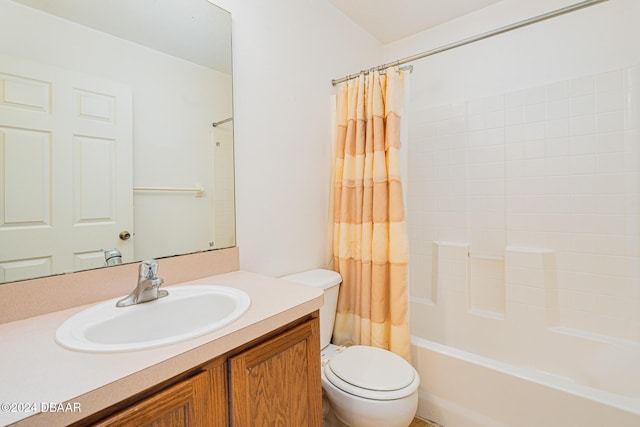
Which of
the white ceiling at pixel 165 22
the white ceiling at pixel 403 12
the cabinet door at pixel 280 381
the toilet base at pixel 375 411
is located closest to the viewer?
the cabinet door at pixel 280 381

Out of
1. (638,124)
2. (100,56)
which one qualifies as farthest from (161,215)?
(638,124)

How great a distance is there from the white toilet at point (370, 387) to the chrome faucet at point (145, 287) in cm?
79

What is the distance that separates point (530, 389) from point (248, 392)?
3.83 feet

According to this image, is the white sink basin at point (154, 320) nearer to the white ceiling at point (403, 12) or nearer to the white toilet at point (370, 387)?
the white toilet at point (370, 387)

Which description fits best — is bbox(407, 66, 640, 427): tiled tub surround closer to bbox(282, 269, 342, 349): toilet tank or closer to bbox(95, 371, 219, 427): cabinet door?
bbox(282, 269, 342, 349): toilet tank

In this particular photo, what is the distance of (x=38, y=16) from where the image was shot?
2.82ft

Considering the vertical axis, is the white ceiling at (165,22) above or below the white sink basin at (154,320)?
above

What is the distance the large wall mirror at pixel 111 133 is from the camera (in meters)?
0.83

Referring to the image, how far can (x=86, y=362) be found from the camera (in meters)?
0.56

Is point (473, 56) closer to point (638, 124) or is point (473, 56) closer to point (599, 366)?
point (638, 124)

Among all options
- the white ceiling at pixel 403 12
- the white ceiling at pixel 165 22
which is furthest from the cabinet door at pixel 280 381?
the white ceiling at pixel 403 12

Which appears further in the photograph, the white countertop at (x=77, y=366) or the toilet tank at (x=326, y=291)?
the toilet tank at (x=326, y=291)

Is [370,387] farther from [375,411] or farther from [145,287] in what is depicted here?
[145,287]

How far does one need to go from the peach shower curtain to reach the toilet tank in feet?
0.25
